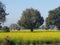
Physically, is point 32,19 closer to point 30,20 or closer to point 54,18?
point 30,20

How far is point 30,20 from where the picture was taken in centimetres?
8300

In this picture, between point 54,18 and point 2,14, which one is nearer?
point 2,14

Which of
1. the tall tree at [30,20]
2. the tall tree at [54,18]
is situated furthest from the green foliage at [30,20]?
the tall tree at [54,18]

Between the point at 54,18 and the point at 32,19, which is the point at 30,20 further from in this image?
the point at 54,18

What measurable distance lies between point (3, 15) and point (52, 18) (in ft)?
90.6

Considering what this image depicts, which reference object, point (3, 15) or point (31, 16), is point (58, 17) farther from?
point (3, 15)

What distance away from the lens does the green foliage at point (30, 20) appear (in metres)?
81.9

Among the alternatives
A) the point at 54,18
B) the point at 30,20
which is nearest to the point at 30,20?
the point at 30,20

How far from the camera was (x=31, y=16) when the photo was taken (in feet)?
283

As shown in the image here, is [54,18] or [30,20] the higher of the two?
[54,18]

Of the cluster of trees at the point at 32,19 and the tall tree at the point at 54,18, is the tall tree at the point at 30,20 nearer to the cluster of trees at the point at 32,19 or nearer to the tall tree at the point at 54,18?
the cluster of trees at the point at 32,19

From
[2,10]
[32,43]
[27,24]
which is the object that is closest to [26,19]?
[27,24]

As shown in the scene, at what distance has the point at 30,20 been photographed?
83000mm

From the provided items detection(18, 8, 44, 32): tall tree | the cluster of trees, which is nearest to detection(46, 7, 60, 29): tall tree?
the cluster of trees
